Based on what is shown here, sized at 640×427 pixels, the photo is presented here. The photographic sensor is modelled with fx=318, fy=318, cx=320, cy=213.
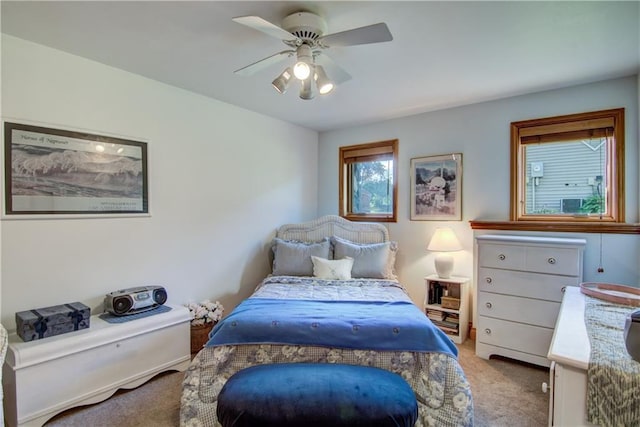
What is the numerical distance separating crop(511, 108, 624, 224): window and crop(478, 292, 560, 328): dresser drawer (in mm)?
825

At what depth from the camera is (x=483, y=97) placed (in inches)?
125

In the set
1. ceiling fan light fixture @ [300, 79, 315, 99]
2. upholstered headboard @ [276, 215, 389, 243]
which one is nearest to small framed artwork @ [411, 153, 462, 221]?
upholstered headboard @ [276, 215, 389, 243]

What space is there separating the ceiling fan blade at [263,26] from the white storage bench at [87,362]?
7.11ft

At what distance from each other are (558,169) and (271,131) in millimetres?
3061

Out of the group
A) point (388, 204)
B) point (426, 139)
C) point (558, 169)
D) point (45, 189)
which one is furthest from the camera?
point (388, 204)

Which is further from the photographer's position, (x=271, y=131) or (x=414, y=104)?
(x=271, y=131)

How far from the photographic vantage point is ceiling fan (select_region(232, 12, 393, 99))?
1.61 metres

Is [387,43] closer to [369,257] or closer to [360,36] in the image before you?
[360,36]

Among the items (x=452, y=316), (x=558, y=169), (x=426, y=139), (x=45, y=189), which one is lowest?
(x=452, y=316)

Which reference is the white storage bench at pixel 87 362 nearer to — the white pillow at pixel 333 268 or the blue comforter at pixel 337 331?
the blue comforter at pixel 337 331

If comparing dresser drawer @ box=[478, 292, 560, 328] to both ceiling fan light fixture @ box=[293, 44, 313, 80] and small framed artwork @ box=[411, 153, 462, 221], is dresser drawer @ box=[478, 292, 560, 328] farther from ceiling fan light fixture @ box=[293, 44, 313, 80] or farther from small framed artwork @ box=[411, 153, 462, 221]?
ceiling fan light fixture @ box=[293, 44, 313, 80]

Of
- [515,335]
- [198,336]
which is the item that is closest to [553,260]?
[515,335]

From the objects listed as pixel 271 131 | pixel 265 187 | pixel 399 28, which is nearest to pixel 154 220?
pixel 265 187

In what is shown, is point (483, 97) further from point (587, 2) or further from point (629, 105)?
point (587, 2)
